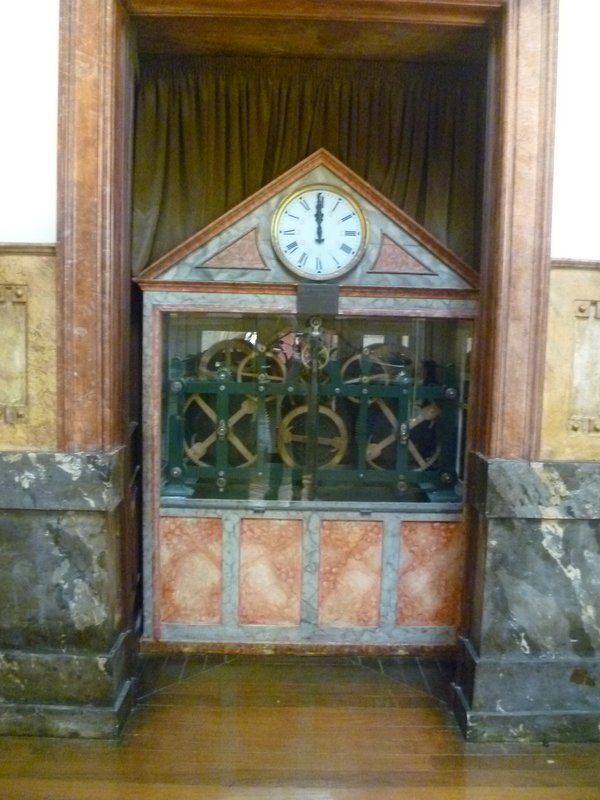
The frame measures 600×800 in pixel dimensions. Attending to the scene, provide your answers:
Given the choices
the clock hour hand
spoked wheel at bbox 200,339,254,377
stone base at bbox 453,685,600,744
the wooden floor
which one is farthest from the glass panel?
stone base at bbox 453,685,600,744

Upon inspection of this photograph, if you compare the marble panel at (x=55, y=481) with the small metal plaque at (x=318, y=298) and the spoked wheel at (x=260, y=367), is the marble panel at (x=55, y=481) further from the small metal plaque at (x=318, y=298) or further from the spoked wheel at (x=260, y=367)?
the small metal plaque at (x=318, y=298)

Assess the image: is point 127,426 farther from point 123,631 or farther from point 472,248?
point 472,248

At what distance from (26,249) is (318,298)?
1178mm

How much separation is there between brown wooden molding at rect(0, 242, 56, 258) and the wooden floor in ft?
5.95

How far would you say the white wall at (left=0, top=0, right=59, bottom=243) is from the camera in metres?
2.39

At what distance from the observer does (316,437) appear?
121 inches

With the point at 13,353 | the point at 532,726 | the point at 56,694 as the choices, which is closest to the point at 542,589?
the point at 532,726

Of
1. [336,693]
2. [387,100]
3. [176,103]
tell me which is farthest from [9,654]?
[387,100]

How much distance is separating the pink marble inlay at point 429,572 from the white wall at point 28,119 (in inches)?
78.7

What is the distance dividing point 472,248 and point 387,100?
32.5 inches

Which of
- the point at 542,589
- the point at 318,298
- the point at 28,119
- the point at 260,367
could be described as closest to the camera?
the point at 28,119

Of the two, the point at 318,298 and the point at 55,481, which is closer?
the point at 55,481

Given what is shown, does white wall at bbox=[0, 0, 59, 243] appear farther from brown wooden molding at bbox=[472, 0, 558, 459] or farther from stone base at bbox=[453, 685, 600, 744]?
stone base at bbox=[453, 685, 600, 744]

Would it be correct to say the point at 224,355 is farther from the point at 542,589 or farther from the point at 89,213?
the point at 542,589
